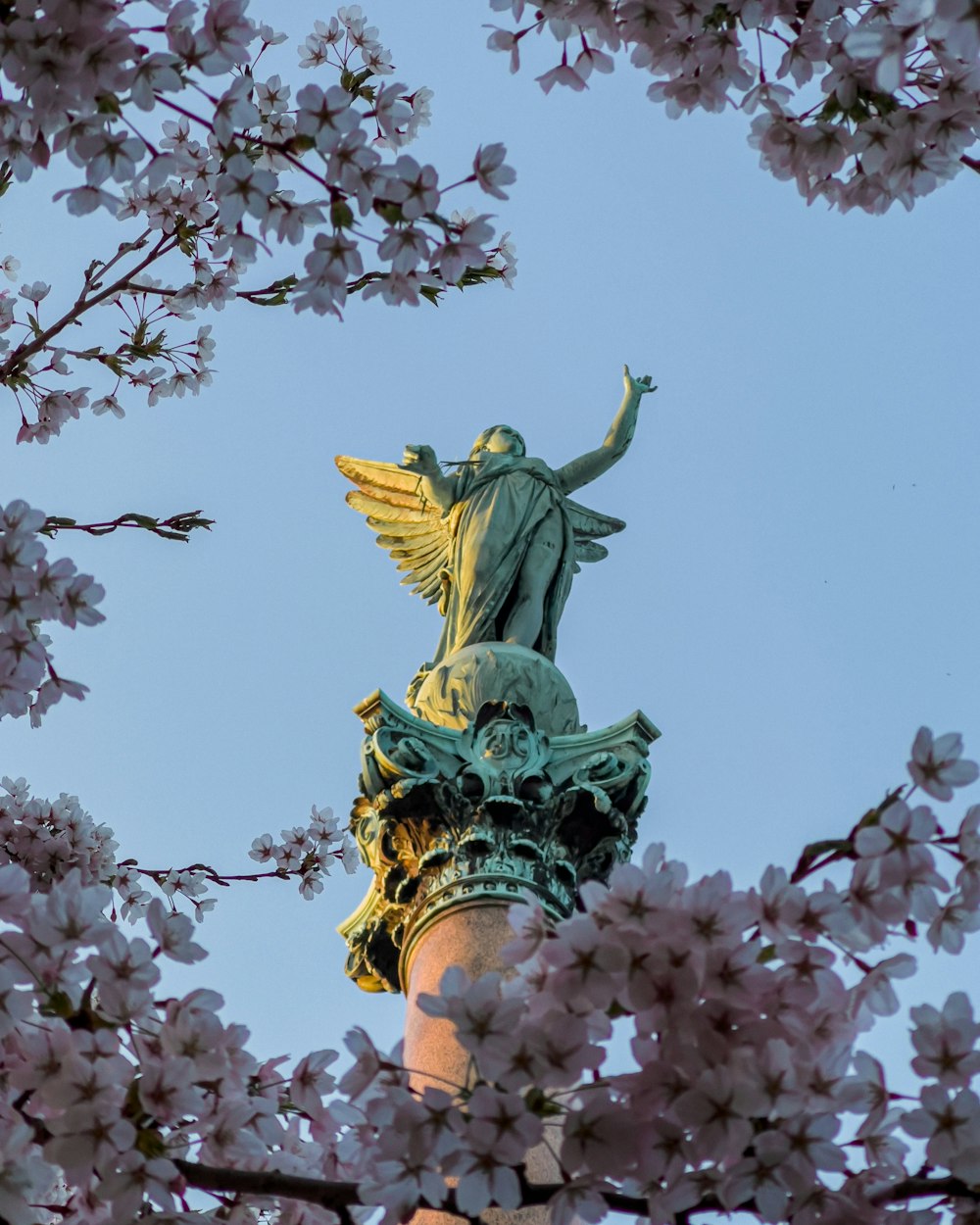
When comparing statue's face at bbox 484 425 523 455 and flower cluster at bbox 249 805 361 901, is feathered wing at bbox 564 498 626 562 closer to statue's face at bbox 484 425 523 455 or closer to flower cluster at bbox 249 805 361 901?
statue's face at bbox 484 425 523 455

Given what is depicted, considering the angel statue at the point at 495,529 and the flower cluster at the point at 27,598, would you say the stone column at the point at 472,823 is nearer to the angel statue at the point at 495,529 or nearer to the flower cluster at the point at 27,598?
the angel statue at the point at 495,529

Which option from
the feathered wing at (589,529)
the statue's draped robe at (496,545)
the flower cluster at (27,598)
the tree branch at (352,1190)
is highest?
the feathered wing at (589,529)

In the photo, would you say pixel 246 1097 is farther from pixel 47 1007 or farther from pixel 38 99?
pixel 38 99

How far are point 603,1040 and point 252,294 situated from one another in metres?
3.00

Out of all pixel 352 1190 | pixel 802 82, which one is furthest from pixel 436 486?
pixel 352 1190

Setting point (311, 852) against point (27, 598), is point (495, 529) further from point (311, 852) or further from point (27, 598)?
point (27, 598)

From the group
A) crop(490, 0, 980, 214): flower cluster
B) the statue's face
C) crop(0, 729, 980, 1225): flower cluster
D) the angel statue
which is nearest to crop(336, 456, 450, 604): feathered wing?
the angel statue

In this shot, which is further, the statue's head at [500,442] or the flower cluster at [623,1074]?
the statue's head at [500,442]

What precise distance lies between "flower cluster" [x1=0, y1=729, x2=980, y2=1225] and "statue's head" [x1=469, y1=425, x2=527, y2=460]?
6.35 m

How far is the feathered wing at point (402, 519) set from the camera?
10156 millimetres

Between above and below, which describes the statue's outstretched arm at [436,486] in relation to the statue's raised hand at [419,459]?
above

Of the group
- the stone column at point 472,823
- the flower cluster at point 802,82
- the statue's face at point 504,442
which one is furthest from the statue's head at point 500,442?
the flower cluster at point 802,82

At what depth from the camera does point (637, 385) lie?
407 inches

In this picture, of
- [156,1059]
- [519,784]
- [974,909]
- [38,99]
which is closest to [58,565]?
[38,99]
